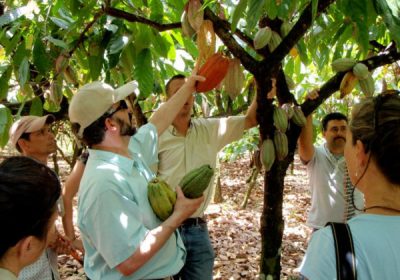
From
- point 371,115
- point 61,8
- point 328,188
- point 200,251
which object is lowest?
point 200,251

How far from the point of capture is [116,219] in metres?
1.26

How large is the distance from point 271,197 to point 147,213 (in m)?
0.49

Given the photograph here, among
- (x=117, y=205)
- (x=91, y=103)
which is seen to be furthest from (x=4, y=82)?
(x=117, y=205)

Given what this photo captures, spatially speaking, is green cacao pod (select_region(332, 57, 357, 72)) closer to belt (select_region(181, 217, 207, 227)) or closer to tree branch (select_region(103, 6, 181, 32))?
tree branch (select_region(103, 6, 181, 32))

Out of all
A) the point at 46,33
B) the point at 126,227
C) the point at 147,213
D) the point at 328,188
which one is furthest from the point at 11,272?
the point at 328,188

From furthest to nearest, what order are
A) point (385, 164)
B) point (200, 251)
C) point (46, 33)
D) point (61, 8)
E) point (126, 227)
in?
point (200, 251) → point (61, 8) → point (46, 33) → point (126, 227) → point (385, 164)

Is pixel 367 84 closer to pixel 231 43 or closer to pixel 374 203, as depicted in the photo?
pixel 231 43

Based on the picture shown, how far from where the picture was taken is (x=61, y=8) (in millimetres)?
1825

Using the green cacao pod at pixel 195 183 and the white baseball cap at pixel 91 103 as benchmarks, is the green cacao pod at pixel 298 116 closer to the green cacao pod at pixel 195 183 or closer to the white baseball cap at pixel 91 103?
the green cacao pod at pixel 195 183

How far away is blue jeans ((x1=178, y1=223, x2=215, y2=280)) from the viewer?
6.98 feet

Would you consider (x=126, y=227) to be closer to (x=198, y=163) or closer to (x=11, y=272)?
(x=11, y=272)

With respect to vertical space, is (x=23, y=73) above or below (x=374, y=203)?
above

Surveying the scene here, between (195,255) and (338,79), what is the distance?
1.18 meters

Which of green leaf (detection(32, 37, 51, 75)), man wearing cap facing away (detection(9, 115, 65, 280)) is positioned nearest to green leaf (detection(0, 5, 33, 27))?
green leaf (detection(32, 37, 51, 75))
